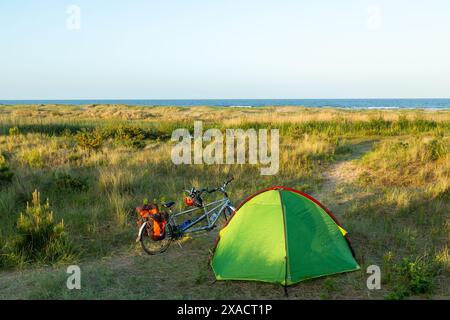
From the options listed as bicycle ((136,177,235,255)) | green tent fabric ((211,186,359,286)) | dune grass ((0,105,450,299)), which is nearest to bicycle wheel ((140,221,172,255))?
bicycle ((136,177,235,255))

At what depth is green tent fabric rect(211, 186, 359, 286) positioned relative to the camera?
21.0 feet

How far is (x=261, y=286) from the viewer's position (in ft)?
20.8

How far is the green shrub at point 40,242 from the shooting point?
7.20 metres

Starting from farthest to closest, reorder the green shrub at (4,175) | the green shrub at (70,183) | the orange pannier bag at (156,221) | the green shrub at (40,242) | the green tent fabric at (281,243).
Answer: the green shrub at (4,175), the green shrub at (70,183), the orange pannier bag at (156,221), the green shrub at (40,242), the green tent fabric at (281,243)

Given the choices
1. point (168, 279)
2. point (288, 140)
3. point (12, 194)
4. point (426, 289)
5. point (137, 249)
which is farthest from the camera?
point (288, 140)

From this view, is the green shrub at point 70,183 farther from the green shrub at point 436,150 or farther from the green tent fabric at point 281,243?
the green shrub at point 436,150

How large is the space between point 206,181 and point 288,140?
7.05m

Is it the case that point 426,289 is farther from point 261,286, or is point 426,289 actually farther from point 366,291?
point 261,286

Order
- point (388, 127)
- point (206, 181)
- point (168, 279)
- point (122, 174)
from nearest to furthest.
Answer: point (168, 279) < point (122, 174) < point (206, 181) < point (388, 127)

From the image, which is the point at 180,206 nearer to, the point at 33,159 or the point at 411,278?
the point at 411,278

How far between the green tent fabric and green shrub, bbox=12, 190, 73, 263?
104 inches

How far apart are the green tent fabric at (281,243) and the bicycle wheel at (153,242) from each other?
1087mm

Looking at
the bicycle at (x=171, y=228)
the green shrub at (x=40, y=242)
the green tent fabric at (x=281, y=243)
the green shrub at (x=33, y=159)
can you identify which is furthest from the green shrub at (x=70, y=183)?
the green tent fabric at (x=281, y=243)

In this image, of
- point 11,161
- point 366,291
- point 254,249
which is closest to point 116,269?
point 254,249
